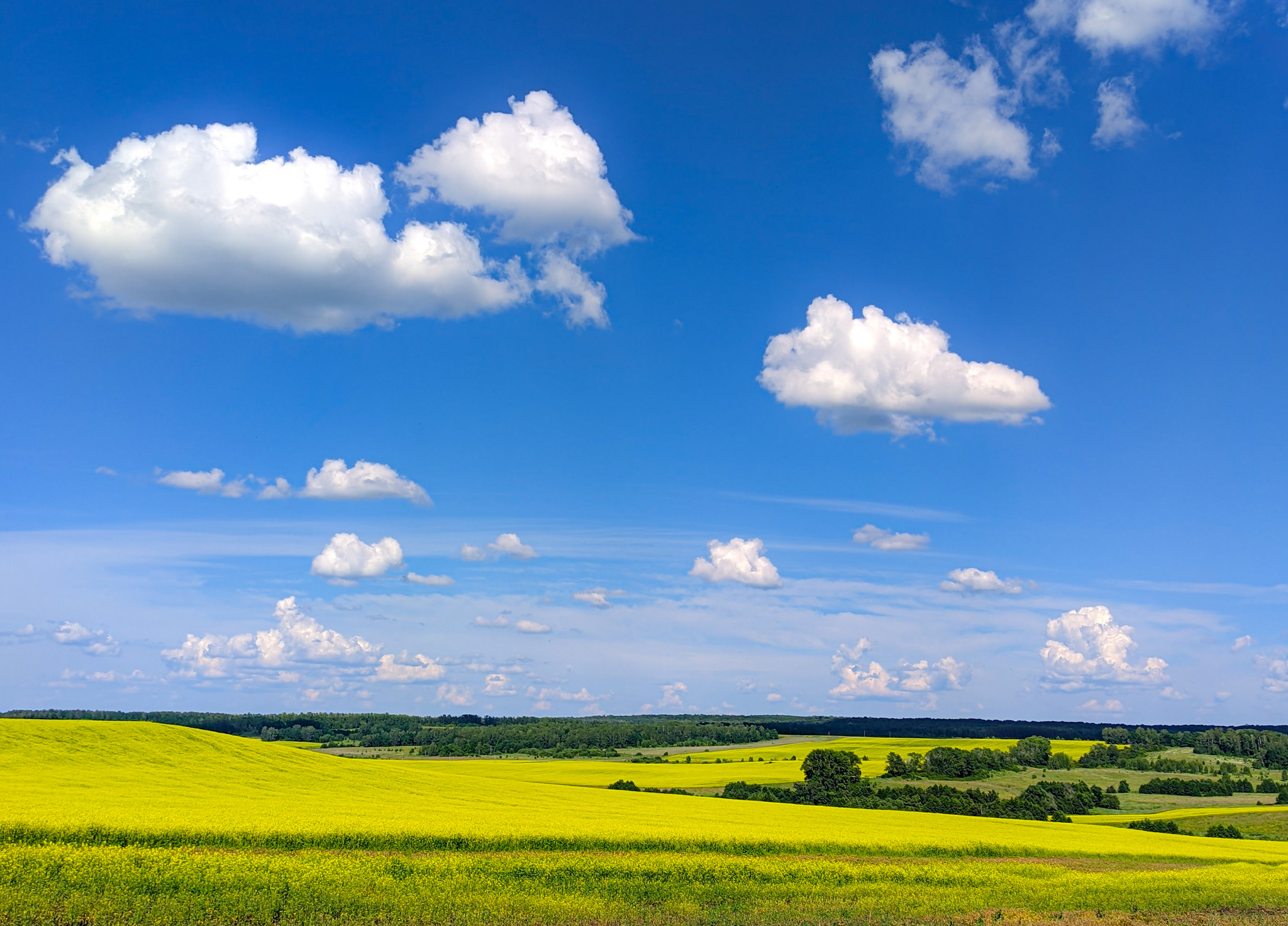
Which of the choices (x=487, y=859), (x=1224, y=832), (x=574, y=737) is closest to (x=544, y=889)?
(x=487, y=859)

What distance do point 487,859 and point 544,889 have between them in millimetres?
3997

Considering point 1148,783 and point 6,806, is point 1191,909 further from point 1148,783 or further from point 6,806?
point 1148,783

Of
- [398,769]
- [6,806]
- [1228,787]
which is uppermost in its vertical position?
[6,806]

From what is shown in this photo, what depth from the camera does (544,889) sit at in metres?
27.7

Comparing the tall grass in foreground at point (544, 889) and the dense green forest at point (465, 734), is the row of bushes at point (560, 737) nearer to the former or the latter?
the dense green forest at point (465, 734)

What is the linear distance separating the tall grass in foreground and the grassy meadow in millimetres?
83

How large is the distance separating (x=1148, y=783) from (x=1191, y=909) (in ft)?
280

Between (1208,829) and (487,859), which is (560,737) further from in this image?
(487,859)

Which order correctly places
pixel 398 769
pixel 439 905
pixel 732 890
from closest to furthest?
1. pixel 439 905
2. pixel 732 890
3. pixel 398 769

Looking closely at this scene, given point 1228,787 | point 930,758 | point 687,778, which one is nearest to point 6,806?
point 687,778

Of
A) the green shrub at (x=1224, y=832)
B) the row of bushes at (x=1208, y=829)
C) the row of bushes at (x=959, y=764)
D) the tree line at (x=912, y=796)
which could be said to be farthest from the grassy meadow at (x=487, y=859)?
the row of bushes at (x=959, y=764)

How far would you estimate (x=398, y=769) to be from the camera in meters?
62.1

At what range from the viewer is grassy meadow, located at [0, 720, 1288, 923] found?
24.9 metres

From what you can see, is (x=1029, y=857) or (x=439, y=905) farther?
(x=1029, y=857)
